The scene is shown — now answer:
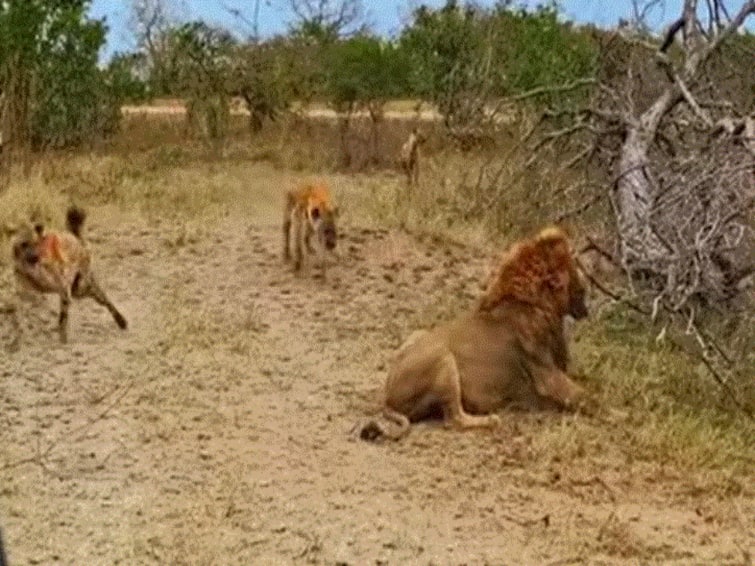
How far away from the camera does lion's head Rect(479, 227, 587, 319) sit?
9.45m

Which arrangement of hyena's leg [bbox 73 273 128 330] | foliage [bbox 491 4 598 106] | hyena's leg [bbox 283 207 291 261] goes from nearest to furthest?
hyena's leg [bbox 73 273 128 330] → hyena's leg [bbox 283 207 291 261] → foliage [bbox 491 4 598 106]

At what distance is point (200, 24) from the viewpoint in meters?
23.7

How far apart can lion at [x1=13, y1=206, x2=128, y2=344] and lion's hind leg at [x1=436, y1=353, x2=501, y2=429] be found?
9.39 ft

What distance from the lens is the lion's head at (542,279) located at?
31.0 ft

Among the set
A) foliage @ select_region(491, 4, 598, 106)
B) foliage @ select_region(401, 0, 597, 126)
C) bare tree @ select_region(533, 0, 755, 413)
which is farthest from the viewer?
foliage @ select_region(401, 0, 597, 126)

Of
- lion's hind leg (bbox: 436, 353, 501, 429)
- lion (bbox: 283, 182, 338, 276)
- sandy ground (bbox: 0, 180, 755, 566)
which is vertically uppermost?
lion (bbox: 283, 182, 338, 276)

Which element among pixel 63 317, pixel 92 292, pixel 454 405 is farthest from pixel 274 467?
pixel 92 292

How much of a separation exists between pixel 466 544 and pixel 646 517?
0.89 meters

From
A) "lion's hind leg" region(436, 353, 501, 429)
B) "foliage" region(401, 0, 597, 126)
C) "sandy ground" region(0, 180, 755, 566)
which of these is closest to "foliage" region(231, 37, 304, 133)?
"foliage" region(401, 0, 597, 126)

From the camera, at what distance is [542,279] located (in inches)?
373

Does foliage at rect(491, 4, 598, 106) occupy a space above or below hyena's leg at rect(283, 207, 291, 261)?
above

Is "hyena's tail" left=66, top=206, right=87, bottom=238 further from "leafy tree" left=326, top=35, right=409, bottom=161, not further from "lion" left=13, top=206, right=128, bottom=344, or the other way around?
"leafy tree" left=326, top=35, right=409, bottom=161

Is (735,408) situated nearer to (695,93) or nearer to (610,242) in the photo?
(610,242)

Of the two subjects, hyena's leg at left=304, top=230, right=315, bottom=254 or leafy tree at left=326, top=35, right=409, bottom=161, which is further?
leafy tree at left=326, top=35, right=409, bottom=161
